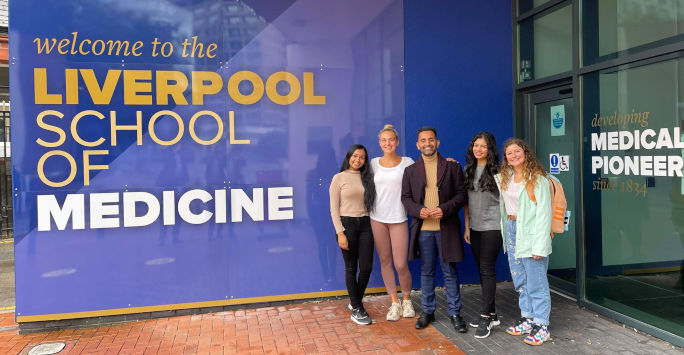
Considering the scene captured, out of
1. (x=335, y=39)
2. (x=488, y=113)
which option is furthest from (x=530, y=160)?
(x=335, y=39)

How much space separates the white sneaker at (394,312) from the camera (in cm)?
472

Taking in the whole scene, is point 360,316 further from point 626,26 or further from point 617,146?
point 626,26

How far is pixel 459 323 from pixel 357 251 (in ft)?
3.68

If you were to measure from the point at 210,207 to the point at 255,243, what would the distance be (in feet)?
1.98

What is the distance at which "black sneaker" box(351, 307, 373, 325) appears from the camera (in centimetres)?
465

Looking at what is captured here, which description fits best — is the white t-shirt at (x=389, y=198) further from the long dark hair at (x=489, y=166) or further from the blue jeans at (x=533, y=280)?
the blue jeans at (x=533, y=280)

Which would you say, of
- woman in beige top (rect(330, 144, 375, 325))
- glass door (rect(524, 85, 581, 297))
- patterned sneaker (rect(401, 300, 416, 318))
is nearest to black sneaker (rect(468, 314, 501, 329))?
patterned sneaker (rect(401, 300, 416, 318))

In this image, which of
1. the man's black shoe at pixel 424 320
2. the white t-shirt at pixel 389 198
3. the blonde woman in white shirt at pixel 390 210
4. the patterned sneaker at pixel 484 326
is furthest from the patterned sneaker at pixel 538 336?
the white t-shirt at pixel 389 198

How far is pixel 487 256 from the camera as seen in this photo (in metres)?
4.29

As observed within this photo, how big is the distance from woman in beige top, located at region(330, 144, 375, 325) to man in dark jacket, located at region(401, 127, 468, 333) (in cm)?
38

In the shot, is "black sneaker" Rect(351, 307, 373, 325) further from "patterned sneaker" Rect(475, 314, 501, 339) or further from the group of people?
"patterned sneaker" Rect(475, 314, 501, 339)

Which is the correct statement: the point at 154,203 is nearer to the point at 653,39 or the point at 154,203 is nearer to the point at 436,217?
the point at 436,217

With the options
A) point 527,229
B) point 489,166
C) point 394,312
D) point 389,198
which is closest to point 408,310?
point 394,312

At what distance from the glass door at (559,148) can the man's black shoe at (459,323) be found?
161cm
